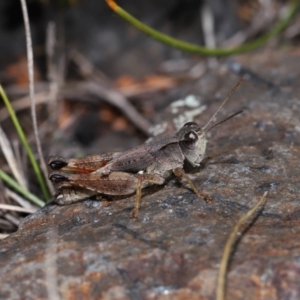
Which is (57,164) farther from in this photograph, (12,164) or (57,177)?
(12,164)

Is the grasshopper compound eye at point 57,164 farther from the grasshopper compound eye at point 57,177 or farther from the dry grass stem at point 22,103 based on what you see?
the dry grass stem at point 22,103

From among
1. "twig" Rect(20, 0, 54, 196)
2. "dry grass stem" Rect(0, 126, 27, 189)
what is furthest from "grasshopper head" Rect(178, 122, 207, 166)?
"dry grass stem" Rect(0, 126, 27, 189)

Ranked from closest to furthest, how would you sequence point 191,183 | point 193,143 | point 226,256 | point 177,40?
point 226,256, point 191,183, point 193,143, point 177,40

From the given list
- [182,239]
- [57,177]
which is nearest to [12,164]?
[57,177]

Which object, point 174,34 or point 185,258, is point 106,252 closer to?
point 185,258

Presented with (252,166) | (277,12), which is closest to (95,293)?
(252,166)

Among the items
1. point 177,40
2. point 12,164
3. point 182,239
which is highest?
point 177,40
